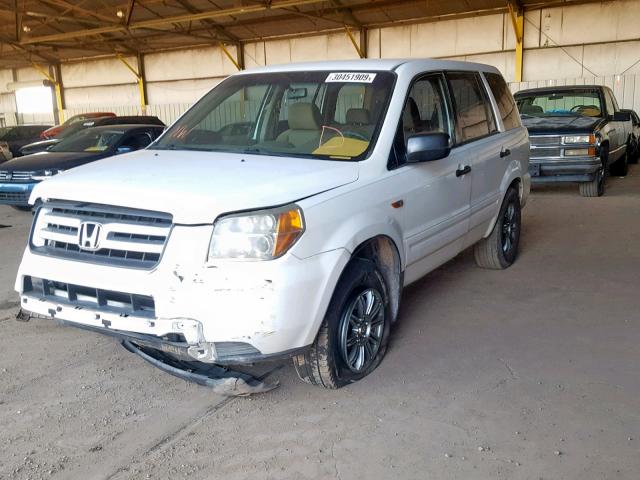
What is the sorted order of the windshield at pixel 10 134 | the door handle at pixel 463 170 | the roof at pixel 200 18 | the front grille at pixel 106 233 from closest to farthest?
the front grille at pixel 106 233
the door handle at pixel 463 170
the roof at pixel 200 18
the windshield at pixel 10 134

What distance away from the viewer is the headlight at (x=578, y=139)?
31.8 feet

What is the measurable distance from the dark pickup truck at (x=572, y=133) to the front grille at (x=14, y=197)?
7885mm

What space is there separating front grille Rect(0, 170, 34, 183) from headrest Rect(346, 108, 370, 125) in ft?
22.5

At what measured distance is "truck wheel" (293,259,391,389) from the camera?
129 inches

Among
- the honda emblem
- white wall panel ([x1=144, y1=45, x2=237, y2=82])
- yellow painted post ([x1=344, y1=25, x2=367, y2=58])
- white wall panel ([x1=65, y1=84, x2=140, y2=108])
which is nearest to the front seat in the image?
the honda emblem

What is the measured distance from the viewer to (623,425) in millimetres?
3100

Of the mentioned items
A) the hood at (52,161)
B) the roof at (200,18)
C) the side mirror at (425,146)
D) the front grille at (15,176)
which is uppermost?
the roof at (200,18)

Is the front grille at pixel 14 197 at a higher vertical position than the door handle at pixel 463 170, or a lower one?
lower

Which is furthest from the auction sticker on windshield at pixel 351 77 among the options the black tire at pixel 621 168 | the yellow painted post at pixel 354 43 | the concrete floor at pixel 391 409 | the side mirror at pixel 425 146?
the yellow painted post at pixel 354 43

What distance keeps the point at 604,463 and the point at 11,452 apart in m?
2.79

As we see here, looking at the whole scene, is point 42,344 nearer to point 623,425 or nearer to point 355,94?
point 355,94

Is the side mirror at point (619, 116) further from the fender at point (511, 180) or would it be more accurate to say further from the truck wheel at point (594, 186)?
the fender at point (511, 180)

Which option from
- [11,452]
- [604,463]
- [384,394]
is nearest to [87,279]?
[11,452]

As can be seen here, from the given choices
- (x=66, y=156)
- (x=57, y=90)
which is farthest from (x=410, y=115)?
(x=57, y=90)
